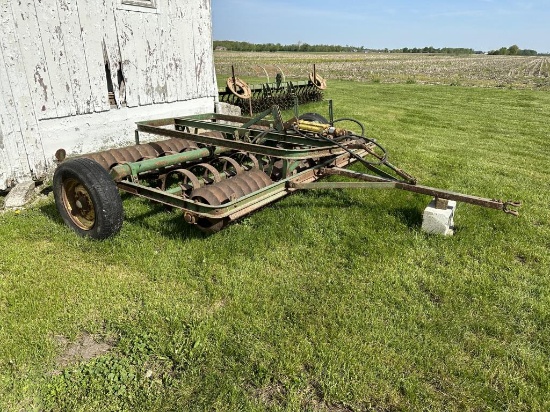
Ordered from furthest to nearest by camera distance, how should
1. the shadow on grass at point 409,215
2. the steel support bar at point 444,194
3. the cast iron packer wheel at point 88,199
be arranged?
the shadow on grass at point 409,215, the cast iron packer wheel at point 88,199, the steel support bar at point 444,194

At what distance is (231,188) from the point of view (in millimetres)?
4020

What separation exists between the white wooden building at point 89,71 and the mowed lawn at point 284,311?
1.18 m

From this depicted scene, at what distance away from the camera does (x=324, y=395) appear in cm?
240

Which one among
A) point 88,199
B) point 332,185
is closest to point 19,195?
point 88,199

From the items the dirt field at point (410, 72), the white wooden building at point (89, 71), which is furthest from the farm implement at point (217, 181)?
the dirt field at point (410, 72)

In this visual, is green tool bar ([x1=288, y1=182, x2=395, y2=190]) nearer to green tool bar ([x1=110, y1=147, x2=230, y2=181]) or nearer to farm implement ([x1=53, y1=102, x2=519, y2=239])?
farm implement ([x1=53, y1=102, x2=519, y2=239])

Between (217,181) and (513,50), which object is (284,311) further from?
(513,50)

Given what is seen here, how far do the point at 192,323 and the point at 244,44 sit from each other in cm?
11793

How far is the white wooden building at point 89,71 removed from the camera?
209 inches

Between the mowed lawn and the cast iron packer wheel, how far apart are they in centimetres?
18

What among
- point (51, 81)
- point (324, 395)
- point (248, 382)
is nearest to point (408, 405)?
point (324, 395)

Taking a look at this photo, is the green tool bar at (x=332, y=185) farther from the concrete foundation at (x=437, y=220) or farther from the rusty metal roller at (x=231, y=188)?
the concrete foundation at (x=437, y=220)

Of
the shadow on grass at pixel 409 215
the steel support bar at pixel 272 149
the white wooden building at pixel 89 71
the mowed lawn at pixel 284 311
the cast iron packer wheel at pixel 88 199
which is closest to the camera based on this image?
the mowed lawn at pixel 284 311

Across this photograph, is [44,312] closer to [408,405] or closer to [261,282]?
[261,282]
